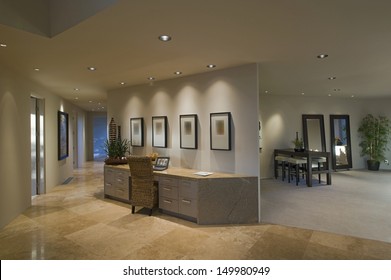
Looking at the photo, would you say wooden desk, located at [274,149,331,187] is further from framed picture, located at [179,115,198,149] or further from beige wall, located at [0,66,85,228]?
beige wall, located at [0,66,85,228]

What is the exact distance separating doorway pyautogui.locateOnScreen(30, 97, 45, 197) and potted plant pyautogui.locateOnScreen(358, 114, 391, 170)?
10.2 m

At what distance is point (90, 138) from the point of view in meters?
12.3

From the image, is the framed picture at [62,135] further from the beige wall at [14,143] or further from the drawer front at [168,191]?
the drawer front at [168,191]

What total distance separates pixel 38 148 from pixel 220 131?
434cm

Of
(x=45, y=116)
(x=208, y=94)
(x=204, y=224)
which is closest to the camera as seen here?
(x=204, y=224)

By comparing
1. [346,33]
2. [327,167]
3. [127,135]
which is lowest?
[327,167]

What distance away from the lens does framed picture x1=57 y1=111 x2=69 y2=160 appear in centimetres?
648

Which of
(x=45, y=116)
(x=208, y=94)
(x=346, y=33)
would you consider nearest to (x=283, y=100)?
(x=208, y=94)

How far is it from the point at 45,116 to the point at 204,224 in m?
4.65

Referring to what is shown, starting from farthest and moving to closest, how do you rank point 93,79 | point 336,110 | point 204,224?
point 336,110, point 93,79, point 204,224

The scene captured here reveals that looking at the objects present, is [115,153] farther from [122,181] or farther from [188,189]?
[188,189]

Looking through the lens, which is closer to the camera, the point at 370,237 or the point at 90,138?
the point at 370,237

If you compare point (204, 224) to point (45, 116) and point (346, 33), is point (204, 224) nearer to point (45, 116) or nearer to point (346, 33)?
point (346, 33)

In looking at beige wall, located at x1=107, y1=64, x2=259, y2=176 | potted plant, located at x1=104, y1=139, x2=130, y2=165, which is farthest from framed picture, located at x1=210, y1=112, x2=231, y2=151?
potted plant, located at x1=104, y1=139, x2=130, y2=165
